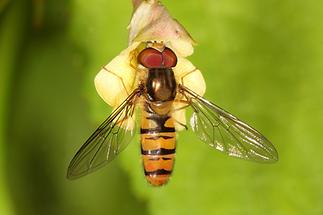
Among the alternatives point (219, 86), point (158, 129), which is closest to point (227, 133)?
point (158, 129)

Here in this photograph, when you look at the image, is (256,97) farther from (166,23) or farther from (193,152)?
(166,23)

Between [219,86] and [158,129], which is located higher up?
[219,86]

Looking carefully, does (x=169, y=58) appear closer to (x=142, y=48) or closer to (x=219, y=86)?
(x=142, y=48)

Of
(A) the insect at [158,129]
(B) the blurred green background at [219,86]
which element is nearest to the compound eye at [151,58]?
(A) the insect at [158,129]

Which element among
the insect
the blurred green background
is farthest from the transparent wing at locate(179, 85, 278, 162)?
the blurred green background

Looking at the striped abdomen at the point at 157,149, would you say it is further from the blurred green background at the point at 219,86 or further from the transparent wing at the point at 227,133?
the blurred green background at the point at 219,86

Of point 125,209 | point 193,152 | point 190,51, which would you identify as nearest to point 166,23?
point 190,51

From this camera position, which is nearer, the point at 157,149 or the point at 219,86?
the point at 157,149
